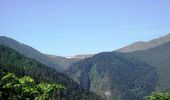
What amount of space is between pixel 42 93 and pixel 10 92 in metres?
5.44

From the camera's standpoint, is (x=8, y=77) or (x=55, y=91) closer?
(x=8, y=77)

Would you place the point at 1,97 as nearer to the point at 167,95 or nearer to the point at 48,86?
the point at 48,86

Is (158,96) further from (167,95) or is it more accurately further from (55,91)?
(55,91)

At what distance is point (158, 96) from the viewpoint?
6319cm

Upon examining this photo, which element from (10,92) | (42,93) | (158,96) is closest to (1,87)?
(10,92)

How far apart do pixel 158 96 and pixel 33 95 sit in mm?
19354

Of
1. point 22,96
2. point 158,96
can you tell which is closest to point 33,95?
point 22,96

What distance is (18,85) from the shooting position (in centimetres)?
6222

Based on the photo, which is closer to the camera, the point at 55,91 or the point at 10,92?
the point at 10,92

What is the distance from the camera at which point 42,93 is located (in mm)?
66188

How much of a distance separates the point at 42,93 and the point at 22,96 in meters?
3.51

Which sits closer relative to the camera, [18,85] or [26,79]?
[18,85]

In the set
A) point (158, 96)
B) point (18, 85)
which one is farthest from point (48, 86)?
point (158, 96)

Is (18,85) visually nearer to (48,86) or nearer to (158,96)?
(48,86)
